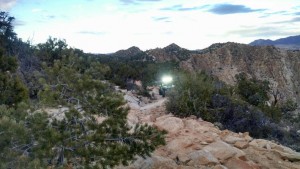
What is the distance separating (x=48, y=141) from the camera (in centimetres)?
704

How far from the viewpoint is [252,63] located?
271ft

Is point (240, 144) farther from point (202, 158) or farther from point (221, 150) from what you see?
point (202, 158)

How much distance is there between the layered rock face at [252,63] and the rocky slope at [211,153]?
6555cm

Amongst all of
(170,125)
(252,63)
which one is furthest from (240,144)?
(252,63)

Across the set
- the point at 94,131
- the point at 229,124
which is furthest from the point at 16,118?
the point at 229,124

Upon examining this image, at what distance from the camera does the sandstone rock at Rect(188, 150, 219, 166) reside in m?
9.13

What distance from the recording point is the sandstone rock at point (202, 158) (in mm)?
9133

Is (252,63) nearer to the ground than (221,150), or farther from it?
nearer to the ground

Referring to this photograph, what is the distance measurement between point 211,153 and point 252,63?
75.7m

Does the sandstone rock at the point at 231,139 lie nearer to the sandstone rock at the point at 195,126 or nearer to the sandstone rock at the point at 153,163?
the sandstone rock at the point at 195,126

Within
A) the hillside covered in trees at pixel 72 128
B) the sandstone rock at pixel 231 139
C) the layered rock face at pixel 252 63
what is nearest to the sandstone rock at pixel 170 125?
the sandstone rock at pixel 231 139

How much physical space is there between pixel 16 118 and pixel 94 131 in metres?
1.53

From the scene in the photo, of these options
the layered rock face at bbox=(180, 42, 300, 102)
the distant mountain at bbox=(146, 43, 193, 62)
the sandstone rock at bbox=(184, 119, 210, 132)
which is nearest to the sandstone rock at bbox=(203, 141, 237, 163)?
the sandstone rock at bbox=(184, 119, 210, 132)

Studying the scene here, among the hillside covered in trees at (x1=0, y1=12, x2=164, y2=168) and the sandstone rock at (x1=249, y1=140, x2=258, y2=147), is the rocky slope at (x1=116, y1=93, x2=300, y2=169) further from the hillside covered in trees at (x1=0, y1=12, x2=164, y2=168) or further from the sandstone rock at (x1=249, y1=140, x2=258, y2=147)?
the hillside covered in trees at (x1=0, y1=12, x2=164, y2=168)
